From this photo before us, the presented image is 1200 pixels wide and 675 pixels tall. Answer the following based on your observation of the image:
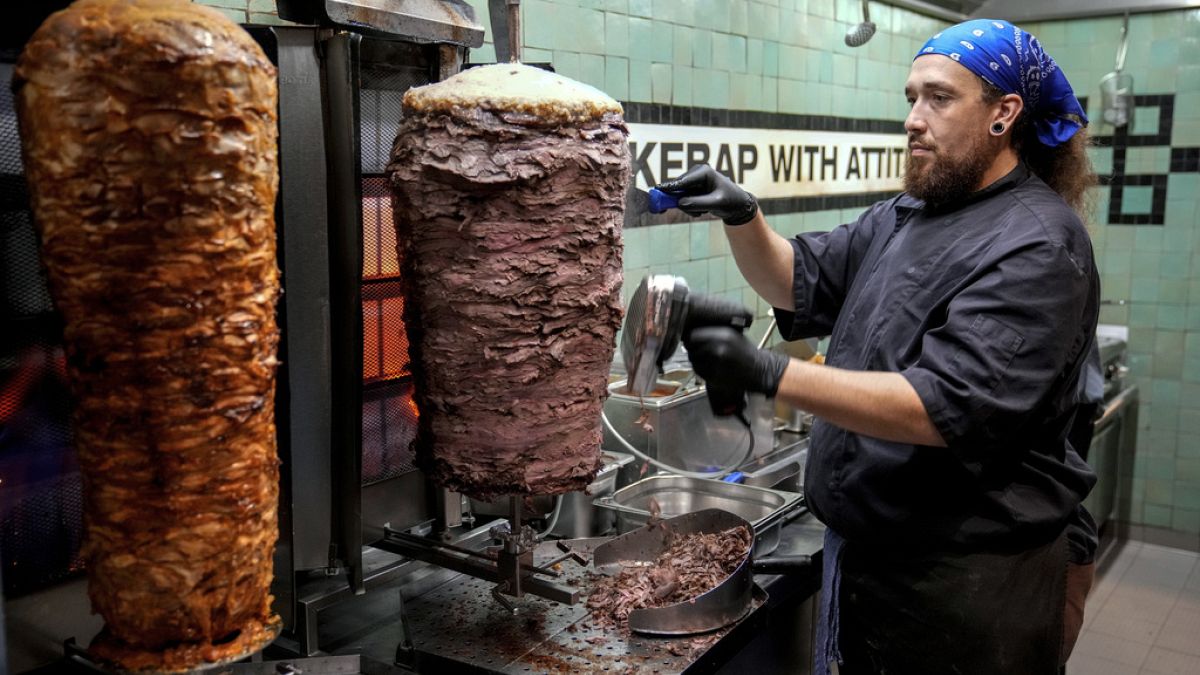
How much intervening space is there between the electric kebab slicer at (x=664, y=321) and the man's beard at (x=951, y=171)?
2.21 feet

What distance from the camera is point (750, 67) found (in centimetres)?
384

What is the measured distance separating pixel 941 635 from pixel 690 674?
64cm

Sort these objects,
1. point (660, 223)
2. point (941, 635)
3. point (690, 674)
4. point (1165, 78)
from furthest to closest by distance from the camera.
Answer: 1. point (1165, 78)
2. point (660, 223)
3. point (941, 635)
4. point (690, 674)

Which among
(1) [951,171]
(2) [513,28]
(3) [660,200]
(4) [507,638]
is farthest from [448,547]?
(1) [951,171]

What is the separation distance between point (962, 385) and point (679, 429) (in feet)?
3.85

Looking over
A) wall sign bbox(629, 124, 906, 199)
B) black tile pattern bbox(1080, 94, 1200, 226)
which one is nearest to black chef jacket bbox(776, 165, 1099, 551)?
wall sign bbox(629, 124, 906, 199)

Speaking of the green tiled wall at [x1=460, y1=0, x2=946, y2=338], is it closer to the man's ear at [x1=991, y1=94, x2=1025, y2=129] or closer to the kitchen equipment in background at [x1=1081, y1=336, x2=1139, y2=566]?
the man's ear at [x1=991, y1=94, x2=1025, y2=129]

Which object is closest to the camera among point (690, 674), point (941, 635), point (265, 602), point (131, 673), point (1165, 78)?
point (131, 673)

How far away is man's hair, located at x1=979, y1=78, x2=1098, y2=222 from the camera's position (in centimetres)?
223

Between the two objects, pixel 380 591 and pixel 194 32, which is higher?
pixel 194 32

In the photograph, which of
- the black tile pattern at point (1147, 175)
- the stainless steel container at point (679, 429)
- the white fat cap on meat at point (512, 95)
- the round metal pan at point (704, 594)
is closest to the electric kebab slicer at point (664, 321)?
the white fat cap on meat at point (512, 95)

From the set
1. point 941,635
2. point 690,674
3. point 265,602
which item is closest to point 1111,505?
point 941,635

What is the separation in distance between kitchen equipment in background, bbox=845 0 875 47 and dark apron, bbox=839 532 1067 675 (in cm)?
272

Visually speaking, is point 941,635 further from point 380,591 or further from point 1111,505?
point 1111,505
